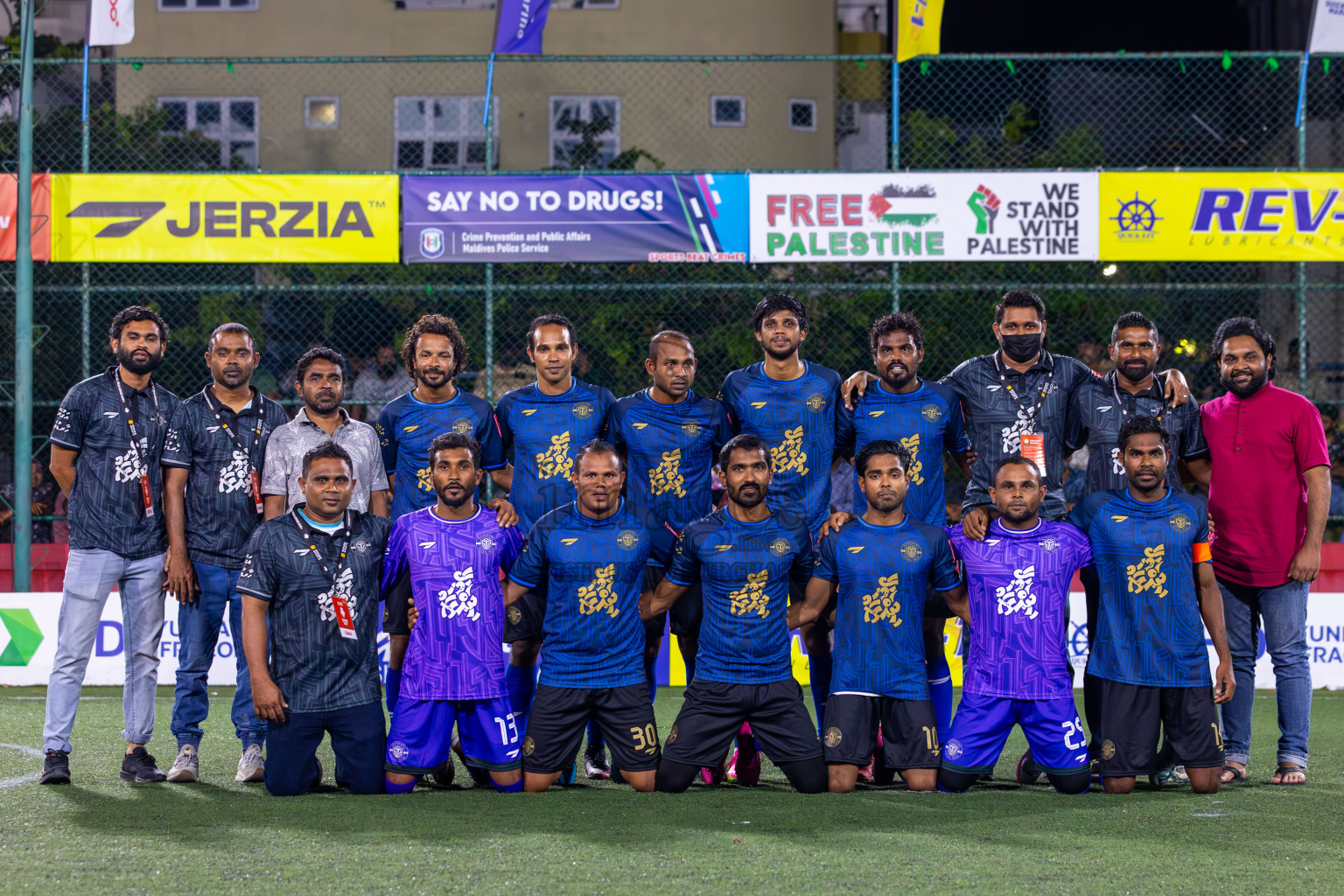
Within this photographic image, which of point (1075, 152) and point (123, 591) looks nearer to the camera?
point (123, 591)

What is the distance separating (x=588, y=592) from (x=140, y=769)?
2074 mm

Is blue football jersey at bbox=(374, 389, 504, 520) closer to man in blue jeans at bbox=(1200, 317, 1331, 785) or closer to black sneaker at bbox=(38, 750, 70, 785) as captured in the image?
black sneaker at bbox=(38, 750, 70, 785)

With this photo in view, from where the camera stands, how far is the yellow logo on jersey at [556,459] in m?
6.05

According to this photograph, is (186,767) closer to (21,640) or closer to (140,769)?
(140,769)

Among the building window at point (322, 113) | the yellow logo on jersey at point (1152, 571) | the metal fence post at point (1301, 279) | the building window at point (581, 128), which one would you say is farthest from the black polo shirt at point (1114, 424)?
the building window at point (322, 113)

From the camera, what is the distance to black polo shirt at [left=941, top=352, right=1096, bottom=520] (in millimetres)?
6012

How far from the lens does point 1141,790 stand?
567 cm

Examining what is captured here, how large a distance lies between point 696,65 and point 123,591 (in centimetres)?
1342

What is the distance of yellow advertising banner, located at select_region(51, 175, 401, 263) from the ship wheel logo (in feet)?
18.7

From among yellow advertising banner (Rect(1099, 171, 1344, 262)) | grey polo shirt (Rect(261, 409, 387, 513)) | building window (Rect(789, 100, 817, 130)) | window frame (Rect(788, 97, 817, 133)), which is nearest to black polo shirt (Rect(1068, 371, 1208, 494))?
grey polo shirt (Rect(261, 409, 387, 513))

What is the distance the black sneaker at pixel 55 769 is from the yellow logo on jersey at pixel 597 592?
2.26 meters

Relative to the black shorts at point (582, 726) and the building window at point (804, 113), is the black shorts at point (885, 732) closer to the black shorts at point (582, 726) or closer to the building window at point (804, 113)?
the black shorts at point (582, 726)

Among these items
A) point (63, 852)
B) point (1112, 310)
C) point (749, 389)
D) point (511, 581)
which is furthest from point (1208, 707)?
point (1112, 310)

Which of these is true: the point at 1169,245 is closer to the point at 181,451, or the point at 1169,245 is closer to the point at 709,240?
the point at 709,240
